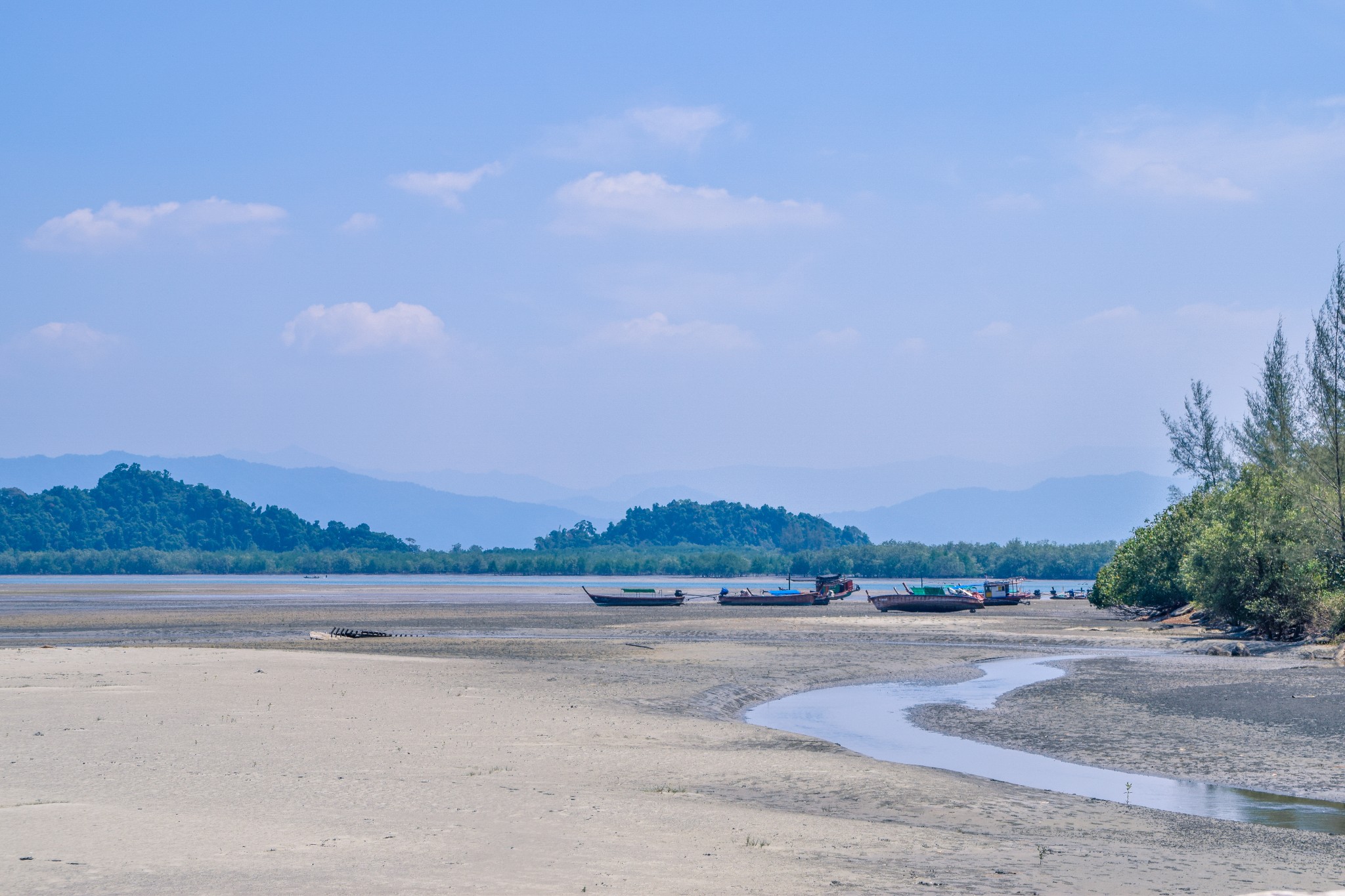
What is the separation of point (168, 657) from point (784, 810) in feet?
83.1

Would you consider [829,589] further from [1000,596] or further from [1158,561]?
[1158,561]

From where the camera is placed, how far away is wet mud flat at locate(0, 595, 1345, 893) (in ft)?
35.6

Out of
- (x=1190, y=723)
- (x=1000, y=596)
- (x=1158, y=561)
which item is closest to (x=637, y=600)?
(x=1000, y=596)

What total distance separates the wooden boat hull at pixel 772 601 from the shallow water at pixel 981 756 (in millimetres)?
64961

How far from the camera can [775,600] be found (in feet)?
323

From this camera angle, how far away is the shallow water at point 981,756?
15499 millimetres

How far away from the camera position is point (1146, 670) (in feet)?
116

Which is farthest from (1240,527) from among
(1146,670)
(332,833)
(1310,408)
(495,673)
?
(332,833)

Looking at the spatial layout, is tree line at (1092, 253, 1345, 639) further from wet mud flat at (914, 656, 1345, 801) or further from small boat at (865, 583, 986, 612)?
small boat at (865, 583, 986, 612)

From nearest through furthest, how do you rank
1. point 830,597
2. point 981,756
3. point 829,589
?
point 981,756 < point 830,597 < point 829,589

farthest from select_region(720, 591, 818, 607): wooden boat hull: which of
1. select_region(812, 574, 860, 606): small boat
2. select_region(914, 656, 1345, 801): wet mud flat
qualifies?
select_region(914, 656, 1345, 801): wet mud flat

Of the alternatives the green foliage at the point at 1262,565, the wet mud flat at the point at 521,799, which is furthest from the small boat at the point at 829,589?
the wet mud flat at the point at 521,799

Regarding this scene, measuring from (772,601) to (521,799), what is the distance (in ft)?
279

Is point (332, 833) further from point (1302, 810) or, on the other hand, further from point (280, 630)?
point (280, 630)
